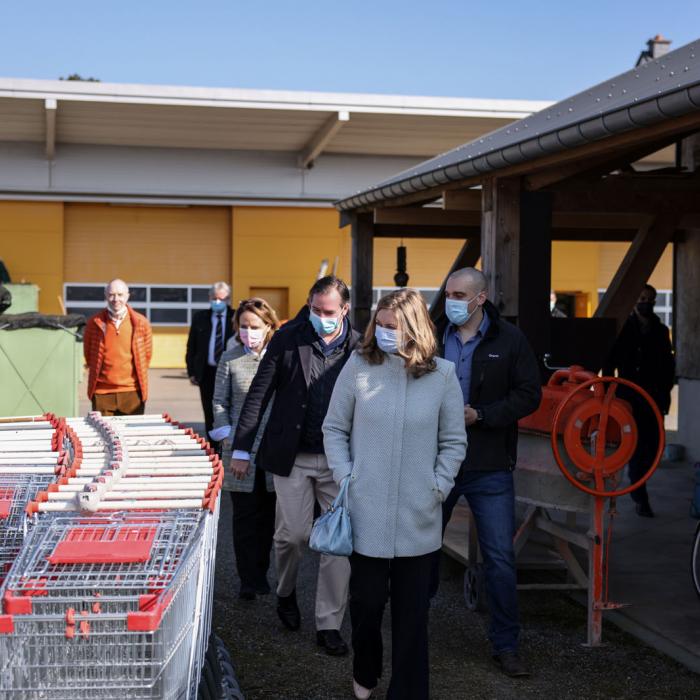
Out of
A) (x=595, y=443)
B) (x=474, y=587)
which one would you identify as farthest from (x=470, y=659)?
(x=595, y=443)

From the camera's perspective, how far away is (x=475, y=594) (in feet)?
21.0

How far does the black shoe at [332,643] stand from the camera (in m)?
5.55

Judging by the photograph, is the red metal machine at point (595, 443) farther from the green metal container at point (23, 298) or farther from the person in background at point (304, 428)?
the green metal container at point (23, 298)

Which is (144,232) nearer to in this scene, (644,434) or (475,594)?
(644,434)

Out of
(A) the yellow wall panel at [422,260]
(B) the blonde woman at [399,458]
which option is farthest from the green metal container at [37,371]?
(A) the yellow wall panel at [422,260]

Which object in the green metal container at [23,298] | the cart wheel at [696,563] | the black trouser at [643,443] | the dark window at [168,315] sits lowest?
Result: the cart wheel at [696,563]

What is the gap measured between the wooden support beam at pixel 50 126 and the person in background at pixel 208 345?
13.4 m

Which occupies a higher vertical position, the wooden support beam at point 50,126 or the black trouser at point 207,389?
the wooden support beam at point 50,126

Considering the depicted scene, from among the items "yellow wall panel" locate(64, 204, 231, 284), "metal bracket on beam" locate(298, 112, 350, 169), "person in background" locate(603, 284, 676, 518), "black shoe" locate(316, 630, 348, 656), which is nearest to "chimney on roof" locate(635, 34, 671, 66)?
"metal bracket on beam" locate(298, 112, 350, 169)

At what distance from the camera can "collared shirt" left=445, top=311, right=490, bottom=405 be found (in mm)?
5453

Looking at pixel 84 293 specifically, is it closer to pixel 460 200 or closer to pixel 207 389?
pixel 207 389

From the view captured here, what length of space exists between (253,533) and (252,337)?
4.00ft

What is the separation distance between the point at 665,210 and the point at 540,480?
3705 mm

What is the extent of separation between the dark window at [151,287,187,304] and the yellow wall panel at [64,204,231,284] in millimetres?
197
